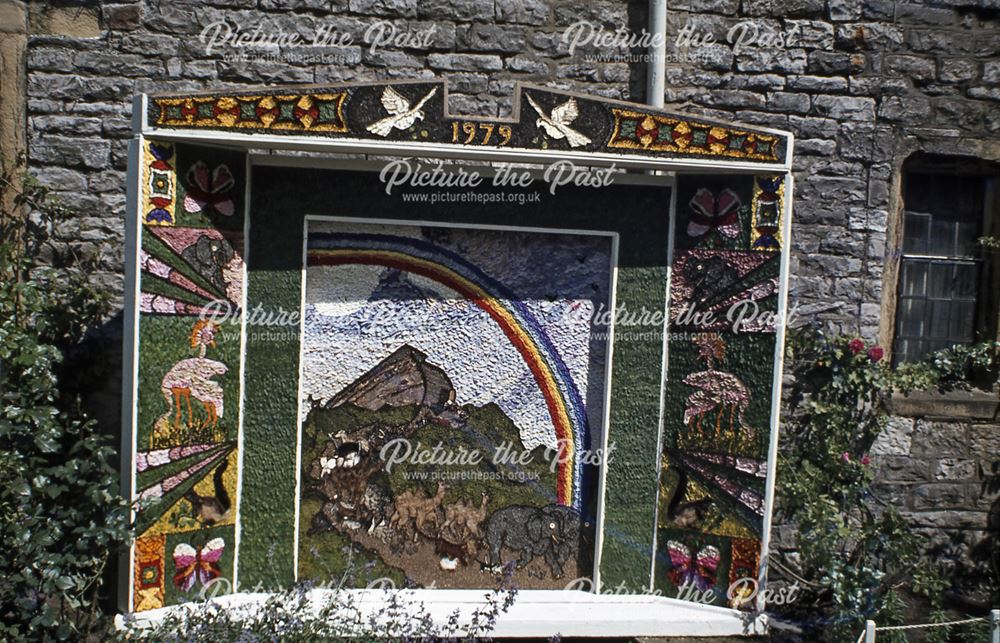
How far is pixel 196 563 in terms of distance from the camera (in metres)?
3.86

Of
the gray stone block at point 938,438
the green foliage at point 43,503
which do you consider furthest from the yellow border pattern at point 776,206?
the green foliage at point 43,503

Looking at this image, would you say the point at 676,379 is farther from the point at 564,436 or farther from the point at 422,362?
the point at 422,362

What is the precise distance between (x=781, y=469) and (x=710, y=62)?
2539 mm

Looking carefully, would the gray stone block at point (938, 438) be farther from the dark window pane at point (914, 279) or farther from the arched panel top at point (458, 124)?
the arched panel top at point (458, 124)

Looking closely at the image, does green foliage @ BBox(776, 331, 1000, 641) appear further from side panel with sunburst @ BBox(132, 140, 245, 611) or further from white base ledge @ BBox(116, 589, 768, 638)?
side panel with sunburst @ BBox(132, 140, 245, 611)

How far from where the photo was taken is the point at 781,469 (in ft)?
16.2

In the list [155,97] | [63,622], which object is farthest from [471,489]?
[155,97]

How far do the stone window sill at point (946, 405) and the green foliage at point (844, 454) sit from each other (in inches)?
2.2

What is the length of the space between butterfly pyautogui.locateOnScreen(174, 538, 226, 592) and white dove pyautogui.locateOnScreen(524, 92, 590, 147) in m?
2.53

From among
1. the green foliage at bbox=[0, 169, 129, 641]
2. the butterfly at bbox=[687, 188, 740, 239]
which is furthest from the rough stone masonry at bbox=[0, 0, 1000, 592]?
the butterfly at bbox=[687, 188, 740, 239]

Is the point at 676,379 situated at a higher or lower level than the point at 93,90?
lower

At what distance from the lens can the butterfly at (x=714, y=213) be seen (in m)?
4.01

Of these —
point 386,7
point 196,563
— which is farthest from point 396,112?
point 196,563

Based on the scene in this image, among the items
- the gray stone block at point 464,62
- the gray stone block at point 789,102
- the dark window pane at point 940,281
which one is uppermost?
the gray stone block at point 464,62
